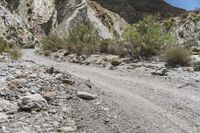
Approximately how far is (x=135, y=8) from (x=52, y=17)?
22.1m

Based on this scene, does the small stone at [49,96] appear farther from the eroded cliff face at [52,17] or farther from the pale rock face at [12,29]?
the eroded cliff face at [52,17]

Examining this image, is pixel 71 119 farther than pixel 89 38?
No

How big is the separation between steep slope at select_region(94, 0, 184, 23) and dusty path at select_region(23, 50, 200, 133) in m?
52.1

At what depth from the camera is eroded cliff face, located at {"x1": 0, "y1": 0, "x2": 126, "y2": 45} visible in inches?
1612

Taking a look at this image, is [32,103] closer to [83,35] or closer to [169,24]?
[83,35]

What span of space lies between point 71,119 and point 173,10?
6692cm

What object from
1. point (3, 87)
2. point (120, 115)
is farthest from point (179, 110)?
point (3, 87)

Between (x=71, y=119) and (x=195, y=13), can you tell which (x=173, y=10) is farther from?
Answer: (x=71, y=119)

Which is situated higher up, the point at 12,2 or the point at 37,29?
the point at 12,2

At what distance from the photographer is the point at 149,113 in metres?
8.34

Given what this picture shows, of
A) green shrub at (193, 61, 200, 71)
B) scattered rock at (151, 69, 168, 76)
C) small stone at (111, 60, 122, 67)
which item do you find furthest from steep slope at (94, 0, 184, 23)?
scattered rock at (151, 69, 168, 76)

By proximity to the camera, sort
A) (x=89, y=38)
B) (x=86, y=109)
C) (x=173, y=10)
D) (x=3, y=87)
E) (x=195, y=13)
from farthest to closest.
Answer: (x=173, y=10), (x=195, y=13), (x=89, y=38), (x=3, y=87), (x=86, y=109)

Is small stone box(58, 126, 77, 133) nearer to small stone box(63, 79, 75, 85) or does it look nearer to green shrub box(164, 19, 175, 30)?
small stone box(63, 79, 75, 85)

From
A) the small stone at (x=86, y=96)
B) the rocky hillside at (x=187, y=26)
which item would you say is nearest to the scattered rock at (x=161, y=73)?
the small stone at (x=86, y=96)
